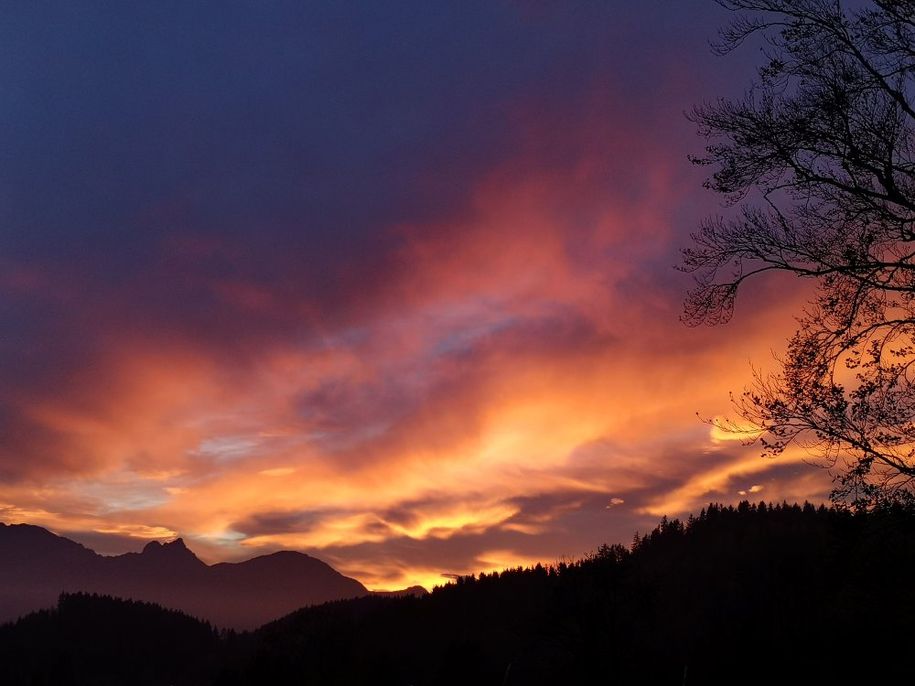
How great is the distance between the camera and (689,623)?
385 feet

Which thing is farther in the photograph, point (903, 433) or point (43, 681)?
point (43, 681)

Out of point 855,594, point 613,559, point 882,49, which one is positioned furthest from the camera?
point 613,559

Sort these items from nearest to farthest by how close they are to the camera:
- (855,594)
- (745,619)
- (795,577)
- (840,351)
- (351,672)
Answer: (840,351)
(855,594)
(351,672)
(745,619)
(795,577)

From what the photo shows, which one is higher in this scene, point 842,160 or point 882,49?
point 882,49

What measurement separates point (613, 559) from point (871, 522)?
54427 mm

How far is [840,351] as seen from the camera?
11.3 m

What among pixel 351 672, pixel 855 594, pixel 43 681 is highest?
pixel 855 594

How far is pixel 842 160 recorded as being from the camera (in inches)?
419

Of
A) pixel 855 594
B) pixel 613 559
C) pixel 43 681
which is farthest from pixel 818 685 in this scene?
pixel 43 681

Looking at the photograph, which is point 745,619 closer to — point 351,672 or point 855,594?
point 351,672

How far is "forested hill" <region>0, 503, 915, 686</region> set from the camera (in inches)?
550

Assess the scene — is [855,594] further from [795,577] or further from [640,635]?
[795,577]

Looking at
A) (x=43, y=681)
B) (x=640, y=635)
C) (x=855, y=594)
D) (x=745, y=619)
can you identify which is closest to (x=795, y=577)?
(x=745, y=619)

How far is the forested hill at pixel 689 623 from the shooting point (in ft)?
45.9
